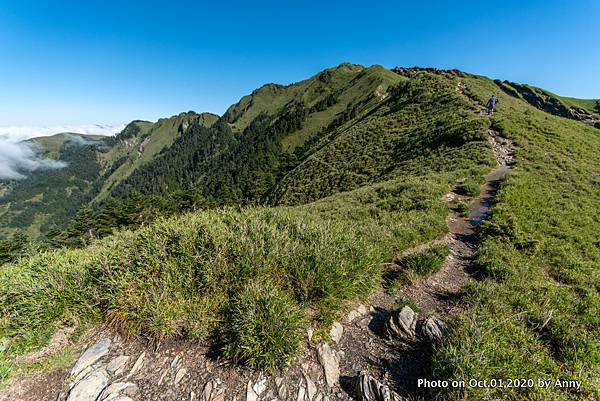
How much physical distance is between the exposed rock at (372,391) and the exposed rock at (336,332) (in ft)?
2.53

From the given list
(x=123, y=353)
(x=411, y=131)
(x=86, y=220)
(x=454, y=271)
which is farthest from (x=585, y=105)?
(x=86, y=220)

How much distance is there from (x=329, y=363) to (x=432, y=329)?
186cm

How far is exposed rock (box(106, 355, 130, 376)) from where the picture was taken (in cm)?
368

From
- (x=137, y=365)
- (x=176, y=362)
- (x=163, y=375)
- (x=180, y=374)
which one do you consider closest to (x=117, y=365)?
(x=137, y=365)

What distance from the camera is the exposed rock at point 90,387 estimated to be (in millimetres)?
3381

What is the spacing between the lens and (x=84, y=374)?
11.9 ft

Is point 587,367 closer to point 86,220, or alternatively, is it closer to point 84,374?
point 84,374

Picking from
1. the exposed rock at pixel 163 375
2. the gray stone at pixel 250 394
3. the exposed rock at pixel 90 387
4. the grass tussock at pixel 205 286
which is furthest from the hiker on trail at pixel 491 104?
the exposed rock at pixel 90 387

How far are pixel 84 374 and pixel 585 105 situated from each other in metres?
177

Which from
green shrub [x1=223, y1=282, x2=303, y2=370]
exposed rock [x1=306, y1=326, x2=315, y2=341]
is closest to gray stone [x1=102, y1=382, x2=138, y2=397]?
green shrub [x1=223, y1=282, x2=303, y2=370]

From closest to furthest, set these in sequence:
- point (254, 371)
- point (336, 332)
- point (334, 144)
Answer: point (254, 371) < point (336, 332) < point (334, 144)

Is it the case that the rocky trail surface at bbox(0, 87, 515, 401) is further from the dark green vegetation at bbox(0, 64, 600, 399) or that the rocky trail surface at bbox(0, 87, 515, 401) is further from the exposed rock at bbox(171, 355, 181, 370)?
the dark green vegetation at bbox(0, 64, 600, 399)

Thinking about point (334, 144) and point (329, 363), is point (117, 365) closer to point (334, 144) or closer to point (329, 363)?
point (329, 363)

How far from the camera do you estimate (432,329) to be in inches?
165
